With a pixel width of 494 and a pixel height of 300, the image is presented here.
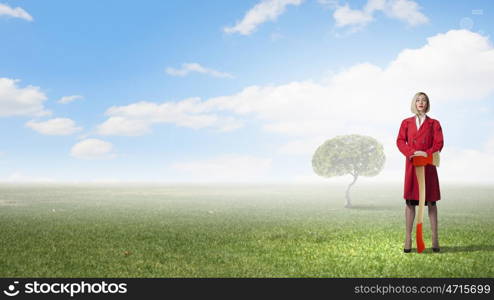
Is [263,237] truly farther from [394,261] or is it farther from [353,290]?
[353,290]

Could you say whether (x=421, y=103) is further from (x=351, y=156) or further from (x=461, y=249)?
(x=351, y=156)

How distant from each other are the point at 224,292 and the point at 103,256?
7.13 meters

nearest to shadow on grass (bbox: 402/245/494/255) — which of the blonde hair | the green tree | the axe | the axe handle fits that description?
the axe

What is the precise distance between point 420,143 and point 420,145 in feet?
0.21

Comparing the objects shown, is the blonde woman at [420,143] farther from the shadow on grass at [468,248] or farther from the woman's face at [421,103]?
the shadow on grass at [468,248]

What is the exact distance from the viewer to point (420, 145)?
40.9 feet

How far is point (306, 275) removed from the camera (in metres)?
11.3

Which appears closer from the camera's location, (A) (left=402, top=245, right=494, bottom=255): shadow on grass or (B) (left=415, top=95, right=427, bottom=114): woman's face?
(B) (left=415, top=95, right=427, bottom=114): woman's face

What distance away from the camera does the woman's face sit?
40.9ft

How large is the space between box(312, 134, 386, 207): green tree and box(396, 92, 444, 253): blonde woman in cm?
4265

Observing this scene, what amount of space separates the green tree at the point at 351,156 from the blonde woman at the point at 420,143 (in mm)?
42646

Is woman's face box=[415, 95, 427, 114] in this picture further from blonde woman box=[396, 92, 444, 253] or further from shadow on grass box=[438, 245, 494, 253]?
A: shadow on grass box=[438, 245, 494, 253]

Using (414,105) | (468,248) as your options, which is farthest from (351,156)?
(414,105)

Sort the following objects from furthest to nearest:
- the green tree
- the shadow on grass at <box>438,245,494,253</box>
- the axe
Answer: the green tree
the shadow on grass at <box>438,245,494,253</box>
the axe
